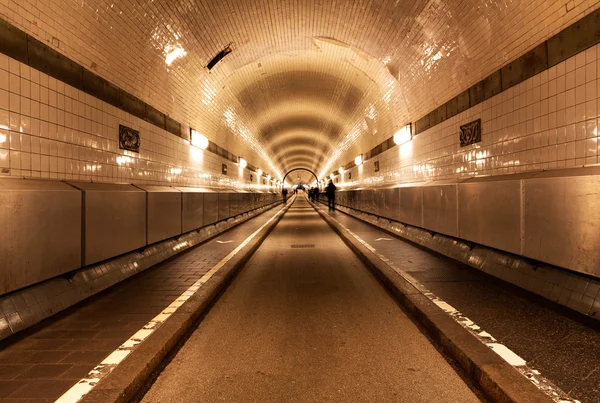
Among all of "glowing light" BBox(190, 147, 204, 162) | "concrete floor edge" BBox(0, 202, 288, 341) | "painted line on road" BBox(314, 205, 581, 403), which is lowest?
"painted line on road" BBox(314, 205, 581, 403)

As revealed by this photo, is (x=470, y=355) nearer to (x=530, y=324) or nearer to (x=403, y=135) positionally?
(x=530, y=324)

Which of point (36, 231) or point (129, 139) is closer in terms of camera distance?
point (36, 231)

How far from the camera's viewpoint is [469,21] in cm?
624

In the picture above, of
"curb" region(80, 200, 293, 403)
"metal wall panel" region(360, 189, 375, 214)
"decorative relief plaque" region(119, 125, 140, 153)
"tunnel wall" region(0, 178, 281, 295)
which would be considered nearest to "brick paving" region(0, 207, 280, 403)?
"curb" region(80, 200, 293, 403)

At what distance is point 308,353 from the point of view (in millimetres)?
3271

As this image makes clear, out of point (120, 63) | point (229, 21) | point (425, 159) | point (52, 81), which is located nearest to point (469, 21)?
point (425, 159)

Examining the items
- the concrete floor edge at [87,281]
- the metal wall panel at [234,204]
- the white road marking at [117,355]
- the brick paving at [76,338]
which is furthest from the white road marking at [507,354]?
the metal wall panel at [234,204]

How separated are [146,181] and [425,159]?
22.1ft

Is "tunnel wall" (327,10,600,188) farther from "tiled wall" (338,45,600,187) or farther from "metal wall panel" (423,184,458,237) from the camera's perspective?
"metal wall panel" (423,184,458,237)

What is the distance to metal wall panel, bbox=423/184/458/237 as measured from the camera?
22.2ft

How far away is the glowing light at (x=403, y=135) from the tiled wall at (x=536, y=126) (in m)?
2.13

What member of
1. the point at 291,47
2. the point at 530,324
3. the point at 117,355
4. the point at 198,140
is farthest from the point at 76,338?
the point at 291,47

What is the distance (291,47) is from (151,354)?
33.6ft

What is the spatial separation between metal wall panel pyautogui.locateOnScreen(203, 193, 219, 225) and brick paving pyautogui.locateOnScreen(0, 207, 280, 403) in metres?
4.68
